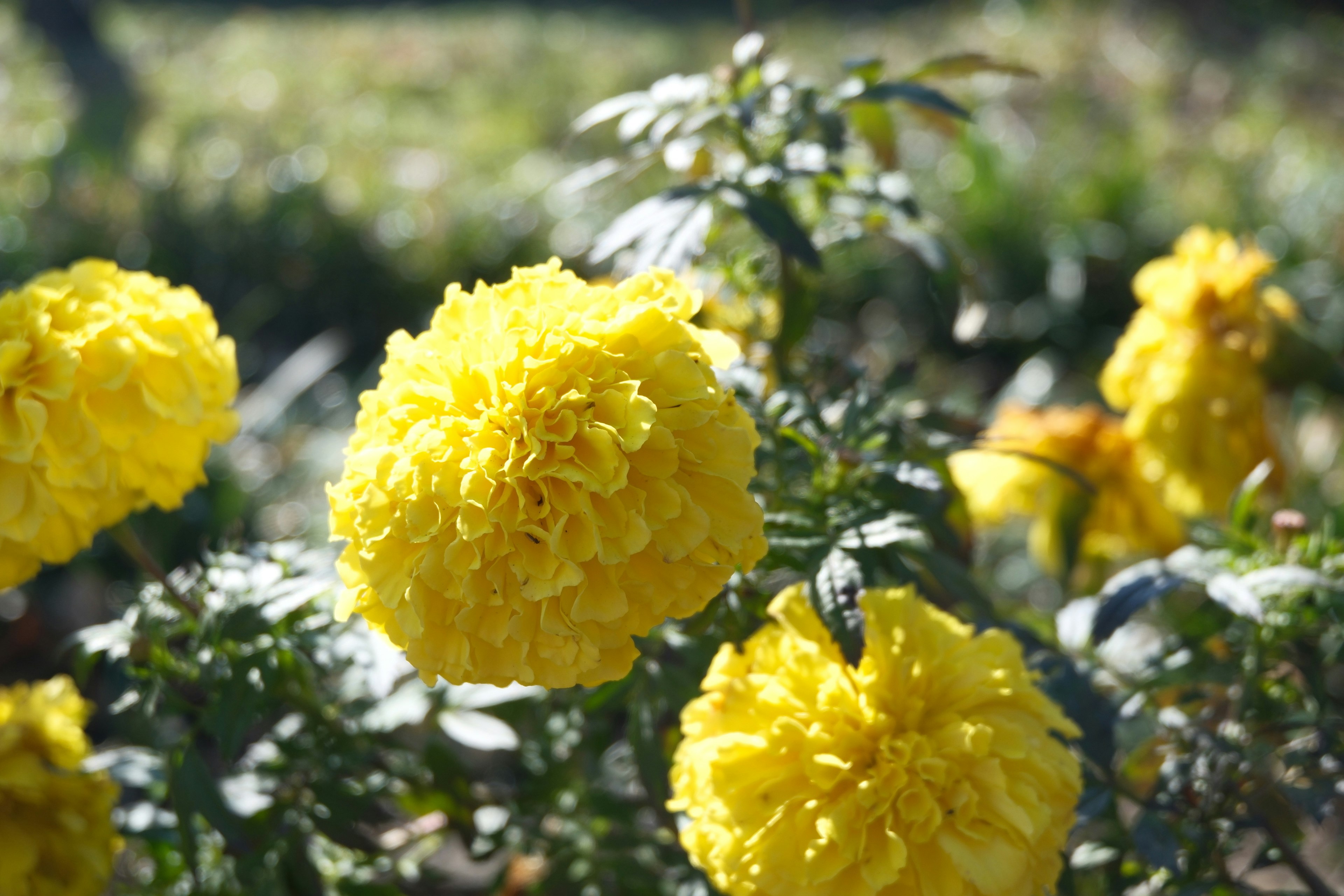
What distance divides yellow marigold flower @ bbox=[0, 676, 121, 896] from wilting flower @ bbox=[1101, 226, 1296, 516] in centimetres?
155

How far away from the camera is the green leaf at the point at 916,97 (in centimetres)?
116

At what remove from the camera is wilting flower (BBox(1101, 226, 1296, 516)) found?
161 cm

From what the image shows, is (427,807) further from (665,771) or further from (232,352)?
(232,352)

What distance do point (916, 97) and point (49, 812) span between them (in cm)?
131

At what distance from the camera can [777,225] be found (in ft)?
3.68

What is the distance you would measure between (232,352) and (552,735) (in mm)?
621

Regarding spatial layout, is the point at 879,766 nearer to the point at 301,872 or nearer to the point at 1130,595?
the point at 1130,595

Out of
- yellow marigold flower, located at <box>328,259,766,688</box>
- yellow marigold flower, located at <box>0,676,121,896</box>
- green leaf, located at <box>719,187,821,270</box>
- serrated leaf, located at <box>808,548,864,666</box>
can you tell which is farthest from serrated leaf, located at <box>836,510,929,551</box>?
yellow marigold flower, located at <box>0,676,121,896</box>

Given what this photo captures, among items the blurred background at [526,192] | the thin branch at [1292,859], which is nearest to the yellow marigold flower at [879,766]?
the thin branch at [1292,859]

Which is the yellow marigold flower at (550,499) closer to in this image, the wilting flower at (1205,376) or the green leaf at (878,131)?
the green leaf at (878,131)

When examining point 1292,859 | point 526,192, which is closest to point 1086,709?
point 1292,859

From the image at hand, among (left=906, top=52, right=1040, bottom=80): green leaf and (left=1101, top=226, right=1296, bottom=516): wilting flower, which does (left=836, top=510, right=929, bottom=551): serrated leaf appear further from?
(left=1101, top=226, right=1296, bottom=516): wilting flower

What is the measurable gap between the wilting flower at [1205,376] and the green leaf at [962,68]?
50cm

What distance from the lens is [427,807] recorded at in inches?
56.2
